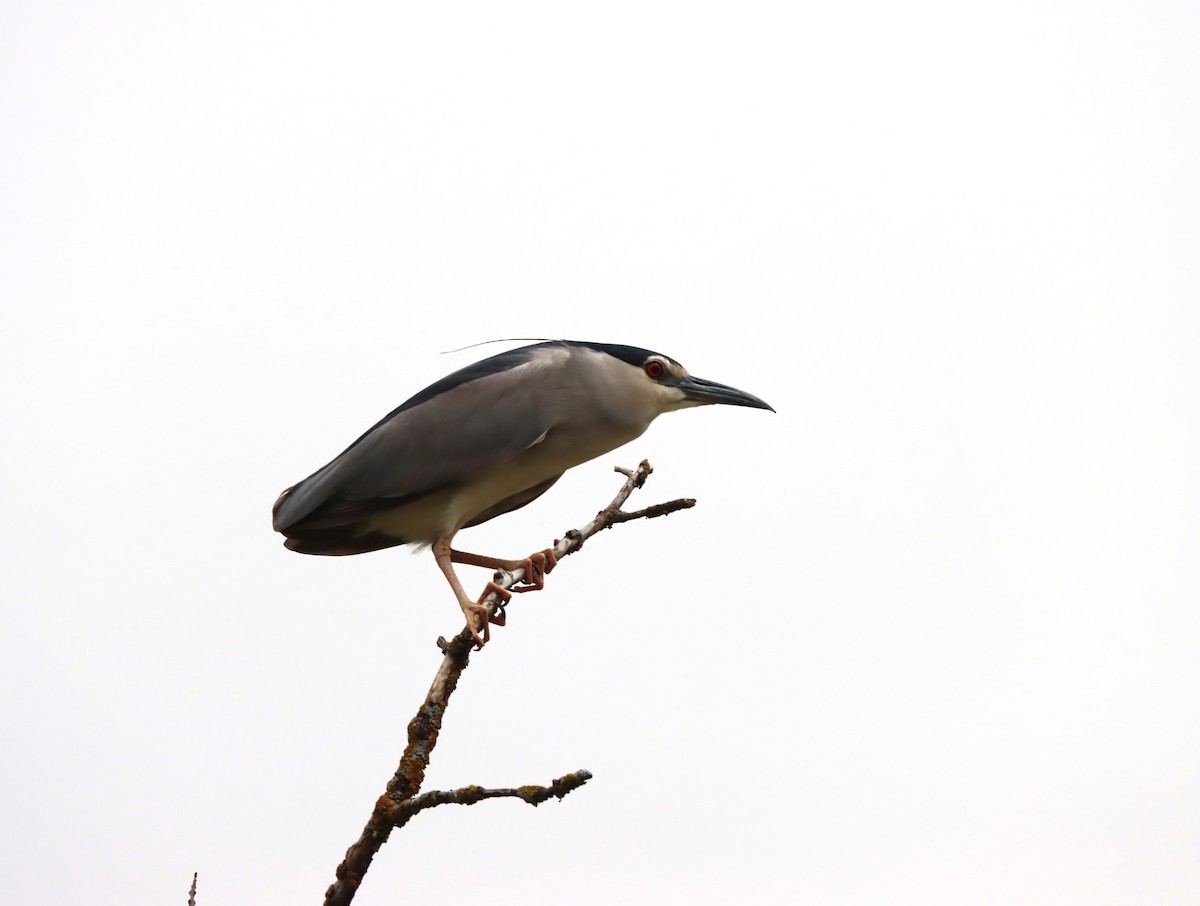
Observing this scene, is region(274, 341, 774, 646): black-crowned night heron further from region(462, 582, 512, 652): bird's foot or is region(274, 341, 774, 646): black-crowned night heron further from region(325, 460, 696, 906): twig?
region(325, 460, 696, 906): twig

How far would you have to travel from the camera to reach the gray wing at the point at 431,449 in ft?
16.2

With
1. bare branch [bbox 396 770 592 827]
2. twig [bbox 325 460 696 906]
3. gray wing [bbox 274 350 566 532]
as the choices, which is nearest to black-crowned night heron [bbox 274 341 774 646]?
gray wing [bbox 274 350 566 532]

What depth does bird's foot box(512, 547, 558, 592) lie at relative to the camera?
485cm

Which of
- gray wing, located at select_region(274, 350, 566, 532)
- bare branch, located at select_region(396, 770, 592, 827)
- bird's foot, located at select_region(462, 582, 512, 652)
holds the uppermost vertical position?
gray wing, located at select_region(274, 350, 566, 532)

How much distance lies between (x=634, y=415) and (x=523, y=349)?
725 millimetres

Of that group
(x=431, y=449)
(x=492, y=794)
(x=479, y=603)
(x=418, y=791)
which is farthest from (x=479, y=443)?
(x=492, y=794)

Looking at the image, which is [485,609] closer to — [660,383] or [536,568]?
[536,568]

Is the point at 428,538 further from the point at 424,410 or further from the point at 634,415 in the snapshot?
the point at 634,415

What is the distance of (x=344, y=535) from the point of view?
527cm

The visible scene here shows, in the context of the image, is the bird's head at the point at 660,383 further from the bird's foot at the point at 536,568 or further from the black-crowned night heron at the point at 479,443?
→ the bird's foot at the point at 536,568

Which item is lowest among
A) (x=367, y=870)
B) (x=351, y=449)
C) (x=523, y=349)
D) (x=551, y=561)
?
(x=367, y=870)

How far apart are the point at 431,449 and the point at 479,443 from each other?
22 centimetres

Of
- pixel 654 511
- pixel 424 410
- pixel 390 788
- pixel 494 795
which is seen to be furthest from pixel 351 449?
pixel 494 795

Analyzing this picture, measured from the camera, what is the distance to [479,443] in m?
4.96
